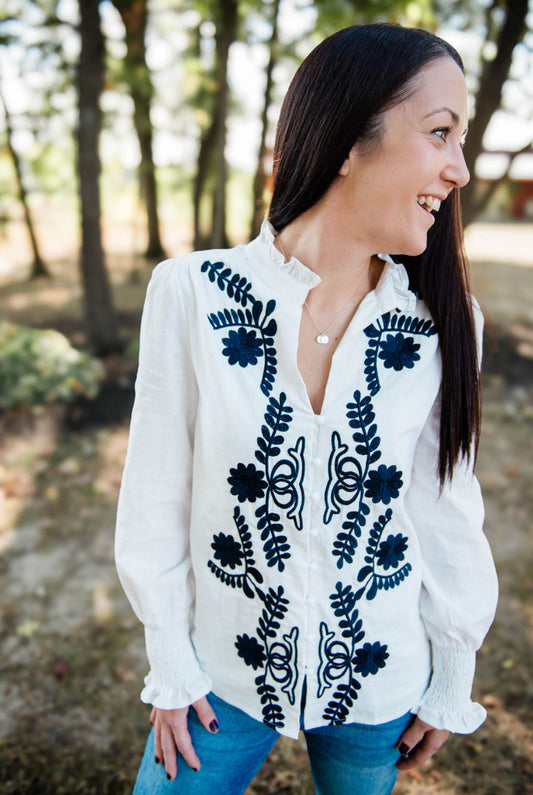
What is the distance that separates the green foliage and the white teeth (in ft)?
18.1

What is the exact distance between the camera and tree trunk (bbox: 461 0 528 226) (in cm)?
571

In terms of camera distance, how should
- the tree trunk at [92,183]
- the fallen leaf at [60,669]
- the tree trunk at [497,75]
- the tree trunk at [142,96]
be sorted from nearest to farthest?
the fallen leaf at [60,669]
the tree trunk at [497,75]
the tree trunk at [92,183]
the tree trunk at [142,96]

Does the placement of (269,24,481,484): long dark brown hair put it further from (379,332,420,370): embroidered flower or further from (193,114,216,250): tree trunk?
(193,114,216,250): tree trunk

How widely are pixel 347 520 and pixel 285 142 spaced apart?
2.65 feet

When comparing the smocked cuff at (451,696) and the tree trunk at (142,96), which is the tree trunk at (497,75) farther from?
the smocked cuff at (451,696)

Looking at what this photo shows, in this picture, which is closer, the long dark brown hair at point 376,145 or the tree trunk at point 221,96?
the long dark brown hair at point 376,145

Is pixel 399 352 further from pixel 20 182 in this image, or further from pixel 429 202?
pixel 20 182

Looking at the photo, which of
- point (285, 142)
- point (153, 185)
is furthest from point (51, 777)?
point (153, 185)

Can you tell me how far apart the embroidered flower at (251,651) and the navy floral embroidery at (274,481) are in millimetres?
200

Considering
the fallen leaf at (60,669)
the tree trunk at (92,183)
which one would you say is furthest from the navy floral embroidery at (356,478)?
the tree trunk at (92,183)

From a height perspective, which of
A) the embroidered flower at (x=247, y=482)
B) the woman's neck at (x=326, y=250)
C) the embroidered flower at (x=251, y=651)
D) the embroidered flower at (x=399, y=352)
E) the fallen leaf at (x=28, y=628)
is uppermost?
the woman's neck at (x=326, y=250)

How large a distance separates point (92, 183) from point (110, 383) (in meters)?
2.24

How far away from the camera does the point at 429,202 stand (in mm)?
1202

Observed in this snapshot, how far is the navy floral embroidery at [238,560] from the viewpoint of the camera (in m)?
1.28
